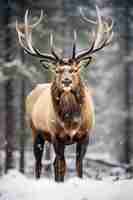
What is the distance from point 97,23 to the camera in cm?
410

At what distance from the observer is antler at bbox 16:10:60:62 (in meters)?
3.97

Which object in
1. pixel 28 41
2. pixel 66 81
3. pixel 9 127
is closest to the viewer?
pixel 66 81

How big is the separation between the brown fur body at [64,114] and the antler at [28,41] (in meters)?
0.22

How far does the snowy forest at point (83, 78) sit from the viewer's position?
13.2 feet

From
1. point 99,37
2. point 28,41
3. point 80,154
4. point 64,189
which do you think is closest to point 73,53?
point 99,37

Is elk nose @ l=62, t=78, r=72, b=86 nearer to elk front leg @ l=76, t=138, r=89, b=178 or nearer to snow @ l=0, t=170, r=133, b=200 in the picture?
elk front leg @ l=76, t=138, r=89, b=178

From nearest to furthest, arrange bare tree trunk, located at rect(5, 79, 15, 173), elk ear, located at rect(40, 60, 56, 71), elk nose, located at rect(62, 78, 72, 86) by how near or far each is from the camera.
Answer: elk nose, located at rect(62, 78, 72, 86) → elk ear, located at rect(40, 60, 56, 71) → bare tree trunk, located at rect(5, 79, 15, 173)

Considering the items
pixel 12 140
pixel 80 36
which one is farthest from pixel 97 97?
pixel 12 140

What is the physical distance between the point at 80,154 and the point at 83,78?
0.60m

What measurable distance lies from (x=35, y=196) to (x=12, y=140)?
0.51m

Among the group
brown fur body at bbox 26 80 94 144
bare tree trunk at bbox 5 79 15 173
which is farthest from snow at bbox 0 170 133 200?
brown fur body at bbox 26 80 94 144

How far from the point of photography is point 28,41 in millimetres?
4027

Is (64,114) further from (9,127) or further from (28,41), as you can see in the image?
(28,41)

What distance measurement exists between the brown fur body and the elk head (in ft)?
0.30
